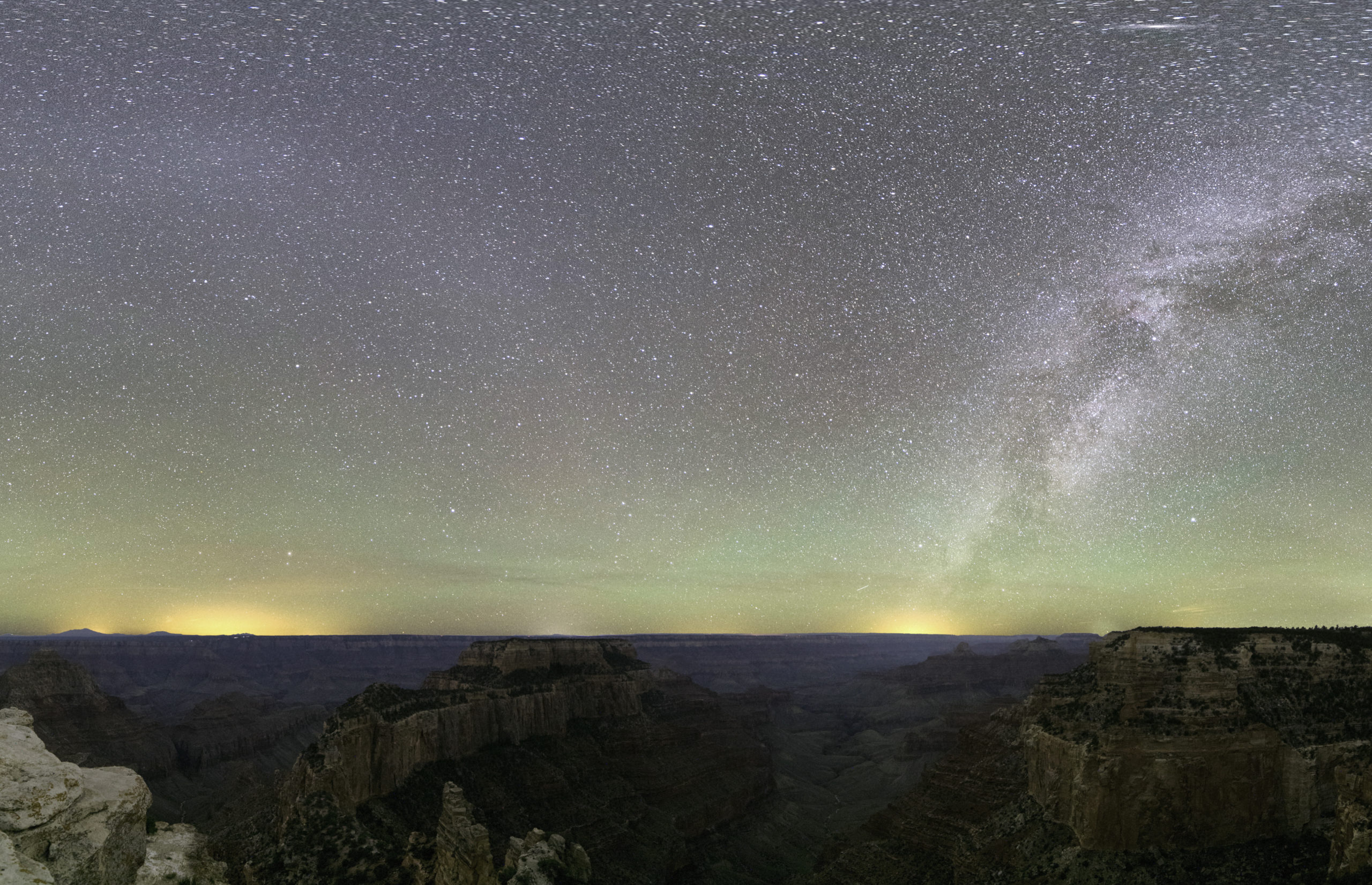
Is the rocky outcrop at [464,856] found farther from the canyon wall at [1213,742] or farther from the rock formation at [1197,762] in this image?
the canyon wall at [1213,742]

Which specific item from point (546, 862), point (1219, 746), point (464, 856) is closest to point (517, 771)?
point (464, 856)

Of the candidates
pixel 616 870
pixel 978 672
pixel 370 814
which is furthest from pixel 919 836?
pixel 978 672

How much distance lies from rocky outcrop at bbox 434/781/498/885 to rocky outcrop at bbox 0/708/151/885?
14.5m

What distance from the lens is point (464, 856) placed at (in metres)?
30.2

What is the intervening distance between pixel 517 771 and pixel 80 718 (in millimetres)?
91459

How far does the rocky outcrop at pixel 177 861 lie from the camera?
17422mm

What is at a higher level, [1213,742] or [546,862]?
[1213,742]

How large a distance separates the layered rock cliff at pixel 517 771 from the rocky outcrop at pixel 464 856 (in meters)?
0.11

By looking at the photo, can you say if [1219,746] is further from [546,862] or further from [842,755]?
[842,755]

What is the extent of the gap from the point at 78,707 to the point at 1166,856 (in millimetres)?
146340

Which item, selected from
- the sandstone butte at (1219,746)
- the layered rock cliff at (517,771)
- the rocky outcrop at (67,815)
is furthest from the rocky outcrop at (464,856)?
→ the sandstone butte at (1219,746)

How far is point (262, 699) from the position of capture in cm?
16062

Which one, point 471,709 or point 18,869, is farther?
point 471,709

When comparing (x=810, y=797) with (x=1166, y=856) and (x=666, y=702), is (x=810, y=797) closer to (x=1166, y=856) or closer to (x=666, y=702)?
(x=666, y=702)
